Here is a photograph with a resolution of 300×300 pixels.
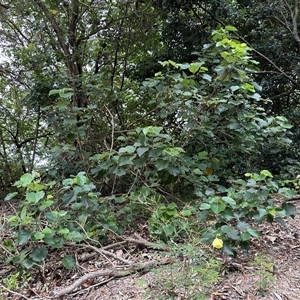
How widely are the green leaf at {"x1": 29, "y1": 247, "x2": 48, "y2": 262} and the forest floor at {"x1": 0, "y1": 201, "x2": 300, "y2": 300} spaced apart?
232mm

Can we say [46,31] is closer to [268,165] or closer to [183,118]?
[183,118]

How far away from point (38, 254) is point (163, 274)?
0.76 meters

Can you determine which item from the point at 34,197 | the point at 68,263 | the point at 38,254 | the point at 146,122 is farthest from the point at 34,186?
the point at 146,122

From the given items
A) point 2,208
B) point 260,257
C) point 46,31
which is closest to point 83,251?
point 260,257

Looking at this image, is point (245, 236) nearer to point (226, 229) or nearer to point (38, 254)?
point (226, 229)

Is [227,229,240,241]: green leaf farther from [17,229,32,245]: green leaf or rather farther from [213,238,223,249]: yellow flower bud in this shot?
[17,229,32,245]: green leaf

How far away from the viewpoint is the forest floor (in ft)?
5.40

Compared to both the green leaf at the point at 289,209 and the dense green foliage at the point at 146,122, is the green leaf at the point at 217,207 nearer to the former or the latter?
the dense green foliage at the point at 146,122

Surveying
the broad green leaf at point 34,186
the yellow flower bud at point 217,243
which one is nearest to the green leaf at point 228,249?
the yellow flower bud at point 217,243

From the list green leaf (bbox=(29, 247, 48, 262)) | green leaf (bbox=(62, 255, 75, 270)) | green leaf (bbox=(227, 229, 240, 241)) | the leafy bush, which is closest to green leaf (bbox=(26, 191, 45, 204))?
the leafy bush

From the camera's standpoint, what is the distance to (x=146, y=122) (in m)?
3.64

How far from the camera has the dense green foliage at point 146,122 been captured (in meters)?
2.03

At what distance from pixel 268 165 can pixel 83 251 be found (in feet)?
9.27

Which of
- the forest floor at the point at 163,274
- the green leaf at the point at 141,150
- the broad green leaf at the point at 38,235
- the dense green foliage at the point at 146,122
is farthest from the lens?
the green leaf at the point at 141,150
